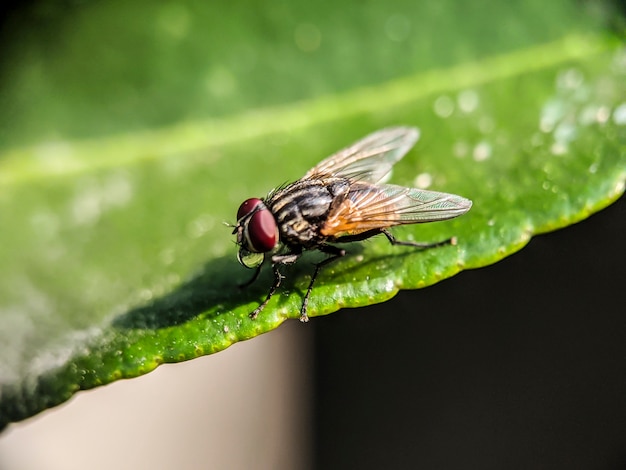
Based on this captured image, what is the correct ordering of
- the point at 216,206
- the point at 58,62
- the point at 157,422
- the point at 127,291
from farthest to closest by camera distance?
the point at 157,422 → the point at 58,62 → the point at 216,206 → the point at 127,291

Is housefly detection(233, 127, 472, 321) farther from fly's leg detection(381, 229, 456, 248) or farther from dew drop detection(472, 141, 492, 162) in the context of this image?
dew drop detection(472, 141, 492, 162)

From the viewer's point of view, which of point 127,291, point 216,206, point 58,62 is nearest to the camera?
point 127,291

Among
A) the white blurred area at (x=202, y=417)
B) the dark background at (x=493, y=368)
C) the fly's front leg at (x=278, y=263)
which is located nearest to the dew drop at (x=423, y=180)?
the fly's front leg at (x=278, y=263)

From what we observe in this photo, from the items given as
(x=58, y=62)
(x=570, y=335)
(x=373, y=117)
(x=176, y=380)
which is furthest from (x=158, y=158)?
(x=570, y=335)

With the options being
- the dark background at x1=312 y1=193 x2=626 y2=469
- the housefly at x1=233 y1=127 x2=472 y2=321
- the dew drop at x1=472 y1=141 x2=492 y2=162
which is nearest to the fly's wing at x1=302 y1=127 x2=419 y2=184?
the housefly at x1=233 y1=127 x2=472 y2=321

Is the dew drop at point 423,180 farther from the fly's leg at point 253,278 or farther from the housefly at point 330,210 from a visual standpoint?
the fly's leg at point 253,278

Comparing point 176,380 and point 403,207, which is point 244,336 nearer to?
point 403,207
